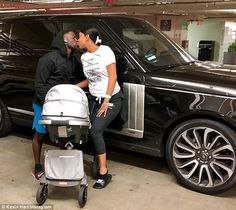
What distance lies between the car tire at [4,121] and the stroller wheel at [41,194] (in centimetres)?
181

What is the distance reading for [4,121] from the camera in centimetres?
457

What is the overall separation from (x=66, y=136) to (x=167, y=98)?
1.01 meters

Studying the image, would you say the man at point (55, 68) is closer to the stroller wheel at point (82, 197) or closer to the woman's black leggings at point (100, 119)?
the woman's black leggings at point (100, 119)

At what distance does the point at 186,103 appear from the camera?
10.2 feet

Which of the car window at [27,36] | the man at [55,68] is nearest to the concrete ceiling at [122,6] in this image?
the car window at [27,36]

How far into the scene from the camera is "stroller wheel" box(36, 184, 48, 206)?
295 centimetres

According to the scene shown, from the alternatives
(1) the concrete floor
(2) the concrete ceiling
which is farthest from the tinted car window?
(2) the concrete ceiling

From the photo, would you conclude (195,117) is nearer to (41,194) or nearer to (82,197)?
(82,197)

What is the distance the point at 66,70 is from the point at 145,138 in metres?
1.02

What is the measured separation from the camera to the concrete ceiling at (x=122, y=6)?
7.26 m

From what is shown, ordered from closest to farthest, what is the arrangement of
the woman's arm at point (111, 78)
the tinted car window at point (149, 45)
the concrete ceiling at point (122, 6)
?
the woman's arm at point (111, 78) → the tinted car window at point (149, 45) → the concrete ceiling at point (122, 6)

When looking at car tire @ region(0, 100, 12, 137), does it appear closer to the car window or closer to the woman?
the car window

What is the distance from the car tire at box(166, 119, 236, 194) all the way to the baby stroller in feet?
2.90

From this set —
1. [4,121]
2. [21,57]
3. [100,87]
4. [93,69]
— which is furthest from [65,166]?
[4,121]
